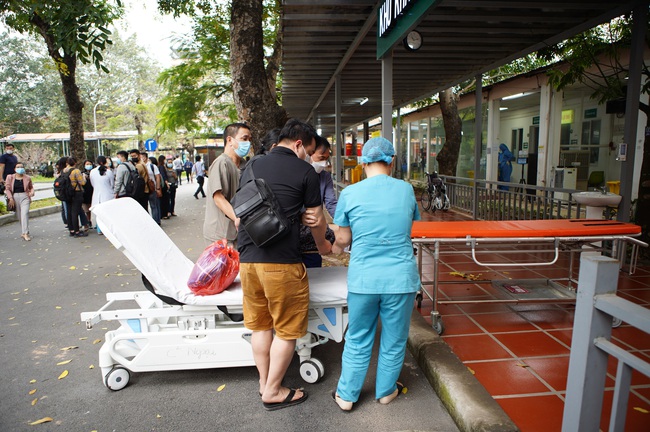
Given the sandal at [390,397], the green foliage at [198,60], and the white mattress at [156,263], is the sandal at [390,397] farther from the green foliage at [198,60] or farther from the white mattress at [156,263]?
the green foliage at [198,60]

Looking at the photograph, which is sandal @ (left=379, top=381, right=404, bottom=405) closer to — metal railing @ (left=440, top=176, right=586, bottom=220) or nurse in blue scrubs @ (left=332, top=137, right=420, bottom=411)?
nurse in blue scrubs @ (left=332, top=137, right=420, bottom=411)

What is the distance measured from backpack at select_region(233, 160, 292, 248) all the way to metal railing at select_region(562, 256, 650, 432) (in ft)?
5.29

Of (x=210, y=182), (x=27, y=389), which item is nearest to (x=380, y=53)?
(x=210, y=182)

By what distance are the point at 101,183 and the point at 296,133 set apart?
789cm

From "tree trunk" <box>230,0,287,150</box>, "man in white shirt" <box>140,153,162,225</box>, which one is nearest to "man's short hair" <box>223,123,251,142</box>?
"tree trunk" <box>230,0,287,150</box>

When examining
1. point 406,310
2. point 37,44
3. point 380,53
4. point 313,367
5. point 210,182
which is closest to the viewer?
point 406,310

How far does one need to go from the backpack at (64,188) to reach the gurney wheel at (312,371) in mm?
8223

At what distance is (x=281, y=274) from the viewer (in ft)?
8.86

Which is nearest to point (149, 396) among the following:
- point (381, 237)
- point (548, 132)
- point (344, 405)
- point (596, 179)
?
point (344, 405)

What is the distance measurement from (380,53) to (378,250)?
389 centimetres

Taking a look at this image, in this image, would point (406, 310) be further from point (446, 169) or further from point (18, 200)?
point (446, 169)

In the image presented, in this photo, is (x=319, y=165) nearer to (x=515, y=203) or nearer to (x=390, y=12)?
(x=390, y=12)

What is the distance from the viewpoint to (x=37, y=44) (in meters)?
41.8

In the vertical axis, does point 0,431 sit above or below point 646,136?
below
